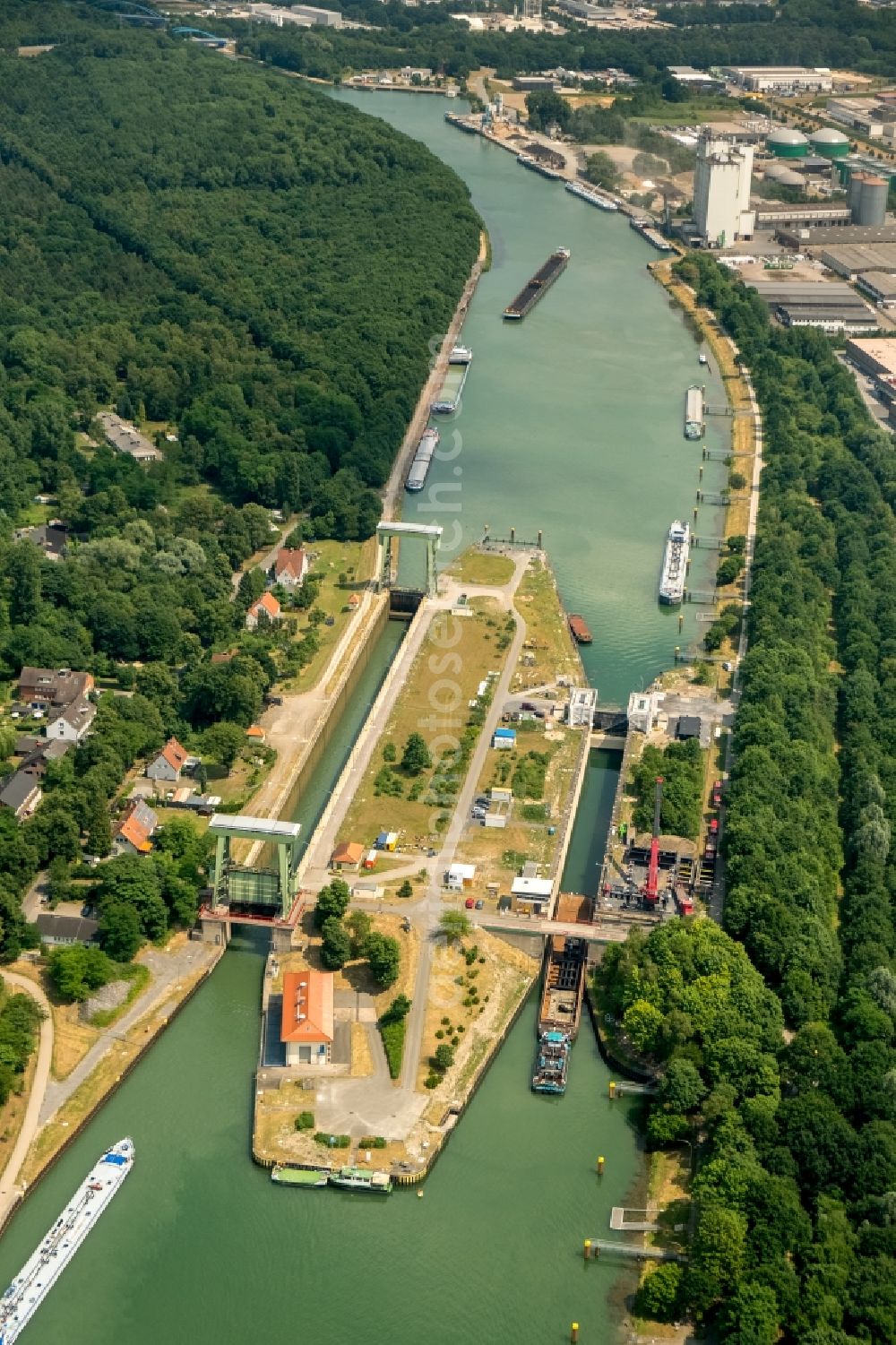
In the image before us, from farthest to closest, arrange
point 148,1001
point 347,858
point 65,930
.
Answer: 1. point 347,858
2. point 65,930
3. point 148,1001

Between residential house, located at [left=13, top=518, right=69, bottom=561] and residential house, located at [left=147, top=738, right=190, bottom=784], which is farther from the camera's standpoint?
residential house, located at [left=13, top=518, right=69, bottom=561]

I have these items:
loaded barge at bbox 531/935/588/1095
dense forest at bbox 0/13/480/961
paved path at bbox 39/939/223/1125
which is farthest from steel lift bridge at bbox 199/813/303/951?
loaded barge at bbox 531/935/588/1095

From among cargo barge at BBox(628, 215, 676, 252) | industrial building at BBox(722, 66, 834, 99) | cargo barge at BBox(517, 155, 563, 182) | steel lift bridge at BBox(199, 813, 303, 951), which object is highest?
industrial building at BBox(722, 66, 834, 99)

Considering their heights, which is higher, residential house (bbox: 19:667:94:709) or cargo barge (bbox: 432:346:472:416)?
cargo barge (bbox: 432:346:472:416)

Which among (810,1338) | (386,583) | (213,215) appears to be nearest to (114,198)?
(213,215)

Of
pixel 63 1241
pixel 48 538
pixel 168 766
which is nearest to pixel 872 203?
pixel 48 538

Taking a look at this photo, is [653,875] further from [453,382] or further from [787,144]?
[787,144]

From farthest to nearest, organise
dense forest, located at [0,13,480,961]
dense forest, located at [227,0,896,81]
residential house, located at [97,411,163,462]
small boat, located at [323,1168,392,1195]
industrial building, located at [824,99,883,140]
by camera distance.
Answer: dense forest, located at [227,0,896,81] → industrial building, located at [824,99,883,140] → residential house, located at [97,411,163,462] → dense forest, located at [0,13,480,961] → small boat, located at [323,1168,392,1195]

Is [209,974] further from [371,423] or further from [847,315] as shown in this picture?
[847,315]

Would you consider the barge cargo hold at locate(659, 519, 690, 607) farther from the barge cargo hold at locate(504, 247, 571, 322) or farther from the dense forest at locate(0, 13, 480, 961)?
the barge cargo hold at locate(504, 247, 571, 322)
